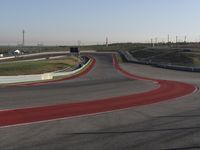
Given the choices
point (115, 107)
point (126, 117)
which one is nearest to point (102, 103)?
point (115, 107)

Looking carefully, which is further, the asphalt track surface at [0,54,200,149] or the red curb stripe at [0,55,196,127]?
the red curb stripe at [0,55,196,127]

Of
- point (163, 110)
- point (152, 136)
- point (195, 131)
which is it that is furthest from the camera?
point (163, 110)

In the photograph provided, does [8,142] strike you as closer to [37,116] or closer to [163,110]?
[37,116]

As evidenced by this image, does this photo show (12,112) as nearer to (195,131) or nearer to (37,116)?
(37,116)

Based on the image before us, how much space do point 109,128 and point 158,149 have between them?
317 cm

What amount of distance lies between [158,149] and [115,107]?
366 inches

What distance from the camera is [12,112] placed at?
651 inches

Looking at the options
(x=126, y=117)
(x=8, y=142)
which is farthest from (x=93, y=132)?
(x=126, y=117)

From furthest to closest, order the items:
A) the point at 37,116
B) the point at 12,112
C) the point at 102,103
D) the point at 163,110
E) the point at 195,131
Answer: the point at 102,103 < the point at 163,110 < the point at 12,112 < the point at 37,116 < the point at 195,131

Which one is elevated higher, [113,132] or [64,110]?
[113,132]

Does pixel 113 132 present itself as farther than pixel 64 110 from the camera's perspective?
No

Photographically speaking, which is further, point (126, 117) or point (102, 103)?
point (102, 103)

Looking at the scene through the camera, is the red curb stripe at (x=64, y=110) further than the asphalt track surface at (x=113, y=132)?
Yes

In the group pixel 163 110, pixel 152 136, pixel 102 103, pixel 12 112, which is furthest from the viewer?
pixel 102 103
